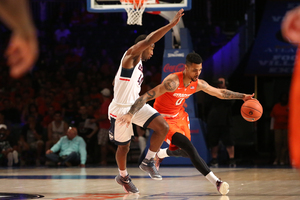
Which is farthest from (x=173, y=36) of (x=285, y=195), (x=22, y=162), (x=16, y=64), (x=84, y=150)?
(x=16, y=64)

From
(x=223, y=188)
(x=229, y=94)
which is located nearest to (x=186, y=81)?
(x=229, y=94)

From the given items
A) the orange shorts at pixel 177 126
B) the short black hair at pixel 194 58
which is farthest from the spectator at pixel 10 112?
the short black hair at pixel 194 58

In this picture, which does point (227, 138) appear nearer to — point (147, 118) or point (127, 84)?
point (147, 118)

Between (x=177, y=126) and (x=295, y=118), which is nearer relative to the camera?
(x=295, y=118)

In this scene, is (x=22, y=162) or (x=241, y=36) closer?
(x=22, y=162)

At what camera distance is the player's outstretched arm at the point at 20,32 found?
1.40m

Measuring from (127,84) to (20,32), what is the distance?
3.99 m

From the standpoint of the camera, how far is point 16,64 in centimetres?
146

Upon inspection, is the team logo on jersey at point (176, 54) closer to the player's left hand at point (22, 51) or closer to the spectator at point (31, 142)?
A: the spectator at point (31, 142)

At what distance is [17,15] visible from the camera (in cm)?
142

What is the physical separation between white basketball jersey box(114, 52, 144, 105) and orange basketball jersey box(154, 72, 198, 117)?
0.64 meters

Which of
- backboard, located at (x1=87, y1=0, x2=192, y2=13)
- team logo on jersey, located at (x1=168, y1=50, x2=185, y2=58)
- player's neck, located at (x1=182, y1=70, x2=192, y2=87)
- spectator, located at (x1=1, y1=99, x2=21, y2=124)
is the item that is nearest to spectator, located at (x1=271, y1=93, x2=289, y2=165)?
team logo on jersey, located at (x1=168, y1=50, x2=185, y2=58)

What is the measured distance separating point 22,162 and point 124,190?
609cm

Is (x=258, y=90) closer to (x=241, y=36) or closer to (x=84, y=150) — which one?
(x=241, y=36)
